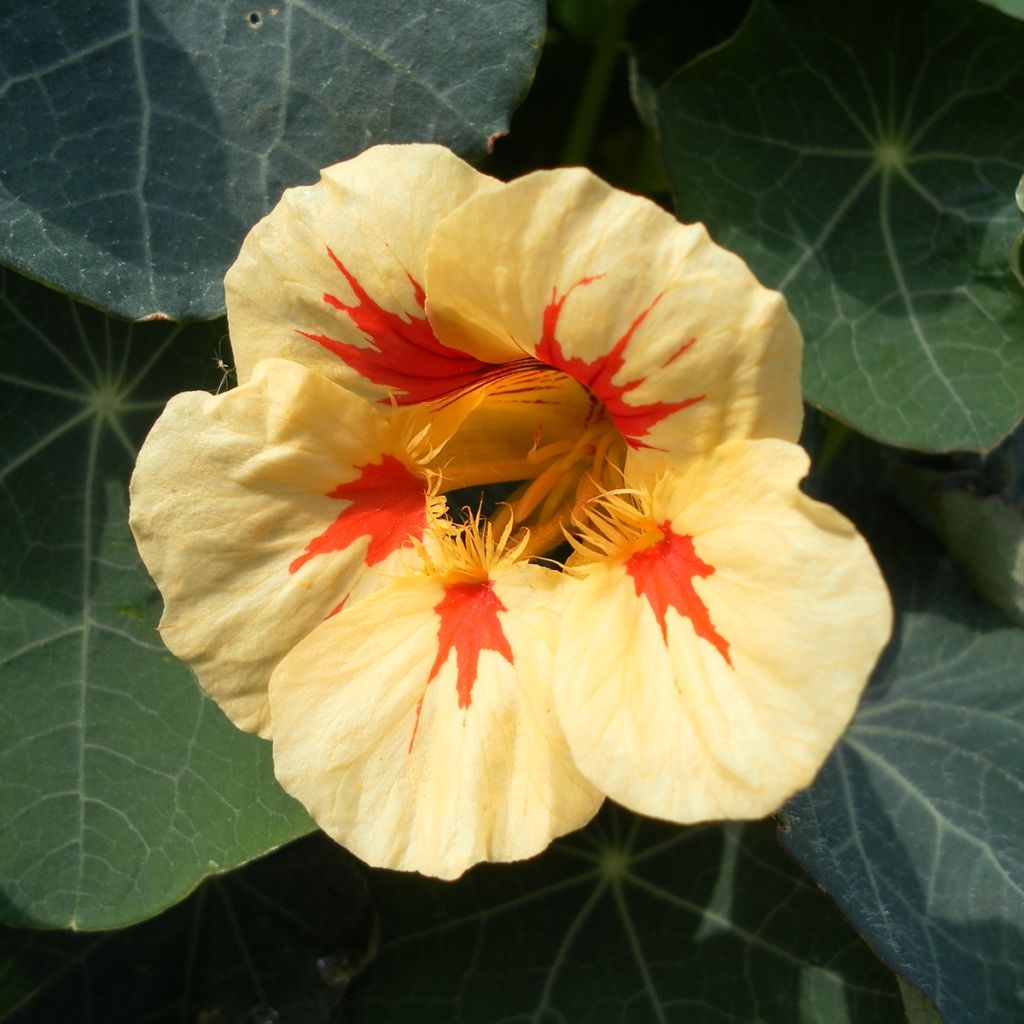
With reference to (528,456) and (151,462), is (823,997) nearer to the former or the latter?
(528,456)

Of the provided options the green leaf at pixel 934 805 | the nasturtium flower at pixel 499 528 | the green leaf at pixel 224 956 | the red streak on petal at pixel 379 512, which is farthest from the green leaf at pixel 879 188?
the green leaf at pixel 224 956

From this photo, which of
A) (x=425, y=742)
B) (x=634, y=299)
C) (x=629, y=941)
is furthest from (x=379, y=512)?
(x=629, y=941)

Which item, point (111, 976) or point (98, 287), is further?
point (111, 976)

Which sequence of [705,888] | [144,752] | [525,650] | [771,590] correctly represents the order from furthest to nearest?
1. [705,888]
2. [144,752]
3. [525,650]
4. [771,590]

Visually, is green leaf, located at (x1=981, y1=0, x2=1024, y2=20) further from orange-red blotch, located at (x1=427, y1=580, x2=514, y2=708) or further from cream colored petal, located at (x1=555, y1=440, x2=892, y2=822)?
orange-red blotch, located at (x1=427, y1=580, x2=514, y2=708)

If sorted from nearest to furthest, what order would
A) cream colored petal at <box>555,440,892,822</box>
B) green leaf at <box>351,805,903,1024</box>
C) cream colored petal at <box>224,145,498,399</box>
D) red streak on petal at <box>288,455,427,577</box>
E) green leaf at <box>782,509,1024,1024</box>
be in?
cream colored petal at <box>555,440,892,822</box>
cream colored petal at <box>224,145,498,399</box>
red streak on petal at <box>288,455,427,577</box>
green leaf at <box>782,509,1024,1024</box>
green leaf at <box>351,805,903,1024</box>

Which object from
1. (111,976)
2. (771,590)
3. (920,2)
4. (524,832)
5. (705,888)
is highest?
(920,2)

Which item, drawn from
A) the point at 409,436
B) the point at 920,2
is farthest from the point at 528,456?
the point at 920,2

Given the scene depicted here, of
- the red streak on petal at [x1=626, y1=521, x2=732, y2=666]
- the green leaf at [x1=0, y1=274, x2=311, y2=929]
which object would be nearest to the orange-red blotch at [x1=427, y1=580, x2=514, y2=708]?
the red streak on petal at [x1=626, y1=521, x2=732, y2=666]
